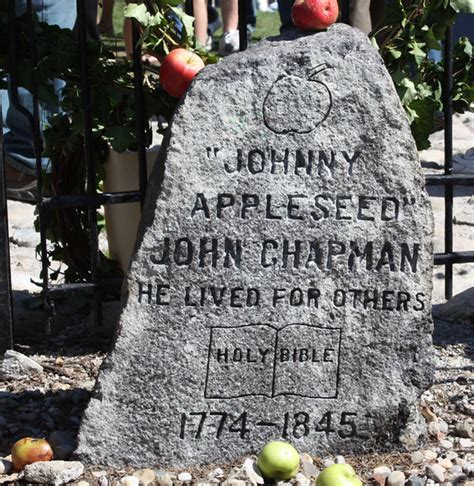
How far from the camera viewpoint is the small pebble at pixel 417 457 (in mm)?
3527

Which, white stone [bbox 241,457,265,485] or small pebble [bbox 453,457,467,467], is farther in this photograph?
small pebble [bbox 453,457,467,467]

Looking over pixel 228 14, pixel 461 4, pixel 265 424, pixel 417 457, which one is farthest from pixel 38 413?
pixel 228 14

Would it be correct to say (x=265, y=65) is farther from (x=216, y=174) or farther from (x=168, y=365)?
(x=168, y=365)

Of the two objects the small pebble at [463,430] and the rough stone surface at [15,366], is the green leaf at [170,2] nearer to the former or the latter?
the rough stone surface at [15,366]

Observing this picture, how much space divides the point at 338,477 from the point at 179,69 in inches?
55.1

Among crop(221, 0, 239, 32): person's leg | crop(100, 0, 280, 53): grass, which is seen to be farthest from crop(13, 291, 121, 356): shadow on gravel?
crop(100, 0, 280, 53): grass

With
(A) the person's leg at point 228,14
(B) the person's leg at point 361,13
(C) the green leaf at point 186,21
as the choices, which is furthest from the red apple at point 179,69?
(A) the person's leg at point 228,14

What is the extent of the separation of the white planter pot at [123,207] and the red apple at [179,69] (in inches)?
25.9

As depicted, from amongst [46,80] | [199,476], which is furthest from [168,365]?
[46,80]

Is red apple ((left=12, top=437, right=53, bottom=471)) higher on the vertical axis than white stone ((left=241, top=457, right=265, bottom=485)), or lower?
higher

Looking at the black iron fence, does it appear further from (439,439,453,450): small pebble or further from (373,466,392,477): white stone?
(373,466,392,477): white stone

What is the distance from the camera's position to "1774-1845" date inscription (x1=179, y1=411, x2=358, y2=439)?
349cm

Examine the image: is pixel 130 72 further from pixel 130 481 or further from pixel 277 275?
pixel 130 481

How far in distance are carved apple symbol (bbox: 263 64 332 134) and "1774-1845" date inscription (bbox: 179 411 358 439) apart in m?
0.89
